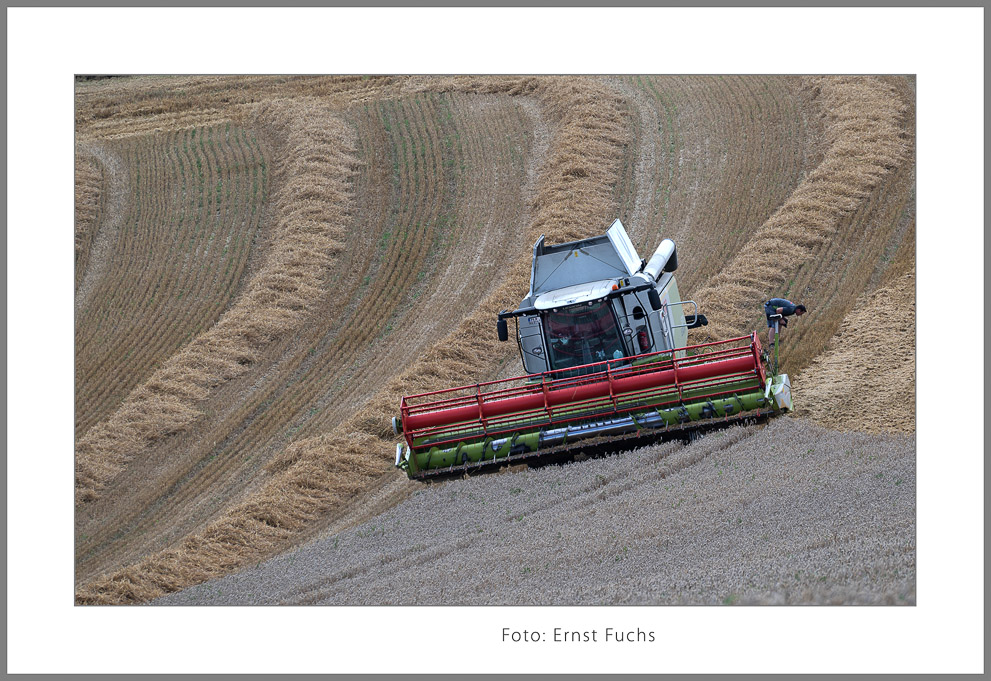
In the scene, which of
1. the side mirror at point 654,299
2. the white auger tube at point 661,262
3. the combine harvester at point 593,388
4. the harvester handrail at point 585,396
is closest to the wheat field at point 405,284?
the combine harvester at point 593,388

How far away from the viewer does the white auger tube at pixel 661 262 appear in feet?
51.9

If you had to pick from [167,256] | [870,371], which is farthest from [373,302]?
[870,371]

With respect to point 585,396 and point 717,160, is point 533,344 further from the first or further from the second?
point 717,160

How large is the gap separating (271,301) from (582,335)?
10.1 m

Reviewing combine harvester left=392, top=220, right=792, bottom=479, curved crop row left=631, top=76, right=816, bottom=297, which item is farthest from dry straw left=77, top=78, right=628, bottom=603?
combine harvester left=392, top=220, right=792, bottom=479

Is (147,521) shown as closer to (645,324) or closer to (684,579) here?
(645,324)

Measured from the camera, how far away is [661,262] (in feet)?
53.5

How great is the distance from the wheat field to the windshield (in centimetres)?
158

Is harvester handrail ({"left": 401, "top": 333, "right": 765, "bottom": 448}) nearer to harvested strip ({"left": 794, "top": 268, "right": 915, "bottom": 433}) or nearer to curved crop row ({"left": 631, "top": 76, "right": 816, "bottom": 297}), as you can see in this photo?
harvested strip ({"left": 794, "top": 268, "right": 915, "bottom": 433})

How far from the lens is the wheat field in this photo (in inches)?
551

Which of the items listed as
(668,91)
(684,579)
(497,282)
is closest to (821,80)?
(668,91)

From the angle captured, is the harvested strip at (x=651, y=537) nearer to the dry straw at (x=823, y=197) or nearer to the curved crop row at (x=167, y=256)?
the dry straw at (x=823, y=197)

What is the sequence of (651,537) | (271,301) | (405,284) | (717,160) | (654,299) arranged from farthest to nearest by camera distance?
(717,160) → (405,284) → (271,301) → (654,299) → (651,537)

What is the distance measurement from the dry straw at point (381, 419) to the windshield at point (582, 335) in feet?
12.9
